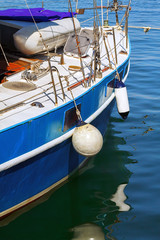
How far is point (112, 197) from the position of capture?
6.64m

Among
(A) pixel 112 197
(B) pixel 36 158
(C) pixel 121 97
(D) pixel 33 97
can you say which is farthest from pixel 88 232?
(C) pixel 121 97

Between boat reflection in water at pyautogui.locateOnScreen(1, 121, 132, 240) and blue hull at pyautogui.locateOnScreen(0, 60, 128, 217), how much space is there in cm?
34

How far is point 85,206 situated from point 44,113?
84.0 inches

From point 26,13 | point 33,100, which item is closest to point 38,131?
point 33,100

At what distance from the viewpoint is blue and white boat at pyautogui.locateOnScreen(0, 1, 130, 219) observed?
201 inches

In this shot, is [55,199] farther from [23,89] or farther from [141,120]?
[141,120]

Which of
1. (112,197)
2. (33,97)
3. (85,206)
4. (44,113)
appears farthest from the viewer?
(112,197)

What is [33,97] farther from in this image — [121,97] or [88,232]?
[88,232]

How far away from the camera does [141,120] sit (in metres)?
9.77

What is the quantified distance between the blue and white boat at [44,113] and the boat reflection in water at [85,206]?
317 mm

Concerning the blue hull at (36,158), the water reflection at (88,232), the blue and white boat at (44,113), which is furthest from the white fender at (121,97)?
the water reflection at (88,232)

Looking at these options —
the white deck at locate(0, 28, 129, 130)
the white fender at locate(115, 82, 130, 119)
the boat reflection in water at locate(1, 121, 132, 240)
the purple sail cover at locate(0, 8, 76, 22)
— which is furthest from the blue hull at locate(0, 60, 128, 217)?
the purple sail cover at locate(0, 8, 76, 22)

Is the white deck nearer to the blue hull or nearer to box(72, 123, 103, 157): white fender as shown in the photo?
the blue hull

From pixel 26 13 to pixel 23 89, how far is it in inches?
136
